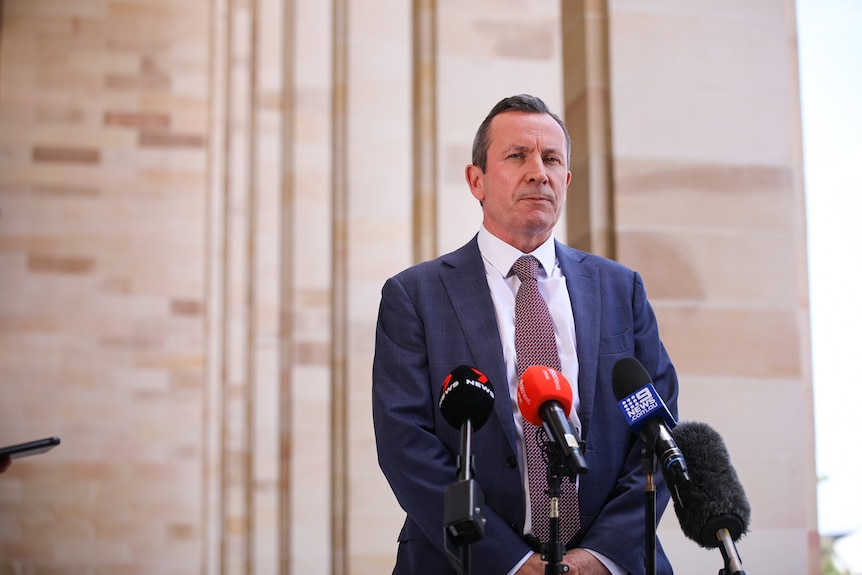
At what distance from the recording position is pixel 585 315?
9.77ft

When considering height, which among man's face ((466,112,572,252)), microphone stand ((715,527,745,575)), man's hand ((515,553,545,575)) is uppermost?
man's face ((466,112,572,252))

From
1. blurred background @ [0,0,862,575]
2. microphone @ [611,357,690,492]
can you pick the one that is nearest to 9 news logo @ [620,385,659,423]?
microphone @ [611,357,690,492]

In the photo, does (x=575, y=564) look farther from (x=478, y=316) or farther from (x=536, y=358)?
(x=478, y=316)

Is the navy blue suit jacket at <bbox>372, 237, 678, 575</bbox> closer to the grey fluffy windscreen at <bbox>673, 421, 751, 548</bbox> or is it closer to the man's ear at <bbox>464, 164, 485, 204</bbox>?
the man's ear at <bbox>464, 164, 485, 204</bbox>

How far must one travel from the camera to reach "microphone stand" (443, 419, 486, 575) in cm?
208

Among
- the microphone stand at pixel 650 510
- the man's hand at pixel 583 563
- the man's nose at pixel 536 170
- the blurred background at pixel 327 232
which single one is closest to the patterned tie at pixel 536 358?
the man's hand at pixel 583 563

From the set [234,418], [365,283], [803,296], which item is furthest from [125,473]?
[803,296]

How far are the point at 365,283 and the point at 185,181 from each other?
5.37 m

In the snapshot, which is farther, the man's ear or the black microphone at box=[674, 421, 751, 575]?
the man's ear

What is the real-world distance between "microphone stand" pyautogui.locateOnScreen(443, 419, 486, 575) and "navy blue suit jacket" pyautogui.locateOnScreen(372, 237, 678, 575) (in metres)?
0.47

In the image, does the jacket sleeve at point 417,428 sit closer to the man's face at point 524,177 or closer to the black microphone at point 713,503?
the man's face at point 524,177

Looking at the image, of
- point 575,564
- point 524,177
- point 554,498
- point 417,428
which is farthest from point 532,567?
point 524,177

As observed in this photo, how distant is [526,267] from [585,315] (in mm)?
215

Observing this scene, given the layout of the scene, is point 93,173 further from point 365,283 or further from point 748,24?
point 748,24
